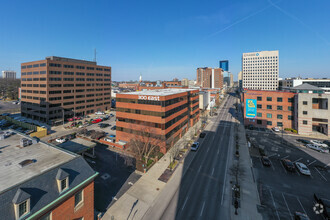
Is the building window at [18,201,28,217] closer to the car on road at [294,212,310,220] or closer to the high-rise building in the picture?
the car on road at [294,212,310,220]

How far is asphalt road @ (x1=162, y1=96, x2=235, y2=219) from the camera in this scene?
23.8 m

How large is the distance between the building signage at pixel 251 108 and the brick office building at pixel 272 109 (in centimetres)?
133

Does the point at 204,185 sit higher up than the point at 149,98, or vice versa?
the point at 149,98

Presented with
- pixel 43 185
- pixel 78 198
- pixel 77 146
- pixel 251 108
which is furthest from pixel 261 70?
pixel 43 185

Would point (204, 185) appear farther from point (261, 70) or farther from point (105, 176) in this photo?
point (261, 70)

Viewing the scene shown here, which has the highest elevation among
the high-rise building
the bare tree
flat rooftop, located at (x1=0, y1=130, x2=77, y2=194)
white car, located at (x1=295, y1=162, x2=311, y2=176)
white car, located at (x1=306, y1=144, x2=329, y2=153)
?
the high-rise building

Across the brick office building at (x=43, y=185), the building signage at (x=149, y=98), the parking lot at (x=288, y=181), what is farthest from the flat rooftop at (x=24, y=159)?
the parking lot at (x=288, y=181)

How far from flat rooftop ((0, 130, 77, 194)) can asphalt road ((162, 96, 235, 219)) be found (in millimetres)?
17695

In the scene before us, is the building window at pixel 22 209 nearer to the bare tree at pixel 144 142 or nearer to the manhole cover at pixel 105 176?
the manhole cover at pixel 105 176

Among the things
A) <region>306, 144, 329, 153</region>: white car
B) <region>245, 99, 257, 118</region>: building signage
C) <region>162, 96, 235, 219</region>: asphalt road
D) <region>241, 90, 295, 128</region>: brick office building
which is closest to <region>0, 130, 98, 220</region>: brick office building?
<region>162, 96, 235, 219</region>: asphalt road

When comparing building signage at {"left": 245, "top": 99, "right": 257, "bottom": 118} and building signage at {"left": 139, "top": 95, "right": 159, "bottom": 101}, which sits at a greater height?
building signage at {"left": 139, "top": 95, "right": 159, "bottom": 101}

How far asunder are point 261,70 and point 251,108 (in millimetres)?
143425

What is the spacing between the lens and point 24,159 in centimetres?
2022

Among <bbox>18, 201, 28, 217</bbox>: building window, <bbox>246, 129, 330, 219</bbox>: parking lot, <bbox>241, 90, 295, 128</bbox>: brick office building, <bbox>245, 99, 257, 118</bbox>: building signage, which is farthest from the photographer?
<bbox>245, 99, 257, 118</bbox>: building signage
